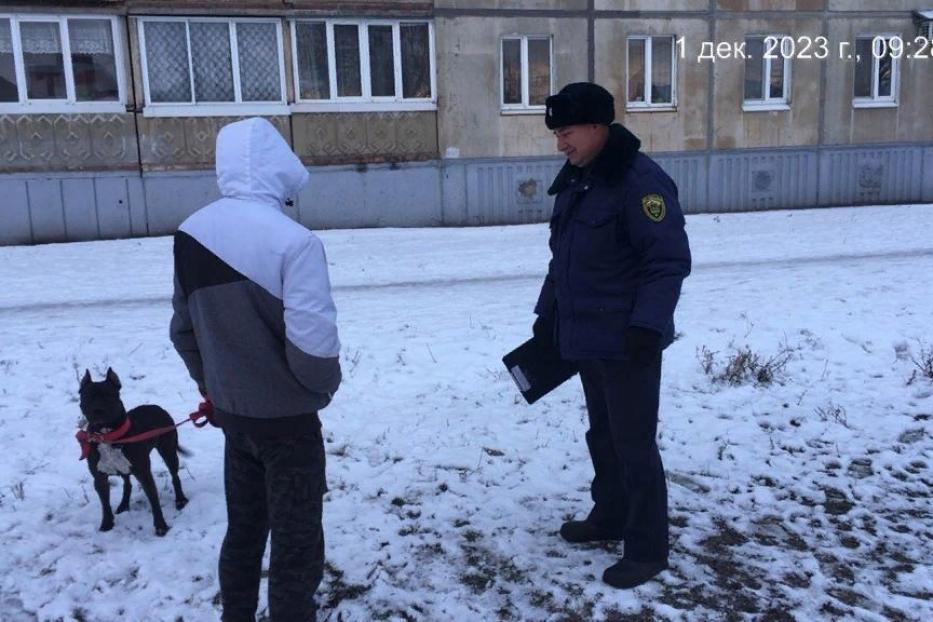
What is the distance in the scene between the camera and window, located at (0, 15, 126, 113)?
13.6m

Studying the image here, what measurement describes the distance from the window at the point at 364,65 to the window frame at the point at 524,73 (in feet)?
4.45

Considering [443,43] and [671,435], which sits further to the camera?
[443,43]

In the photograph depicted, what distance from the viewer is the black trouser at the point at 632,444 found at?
3291mm

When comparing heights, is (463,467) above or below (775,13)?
below

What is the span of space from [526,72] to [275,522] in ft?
46.9

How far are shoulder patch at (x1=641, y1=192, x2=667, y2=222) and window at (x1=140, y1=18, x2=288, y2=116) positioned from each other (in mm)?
12520

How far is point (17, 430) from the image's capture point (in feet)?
17.1

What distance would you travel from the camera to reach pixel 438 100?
50.5ft

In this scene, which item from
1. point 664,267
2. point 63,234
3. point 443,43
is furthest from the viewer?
point 443,43

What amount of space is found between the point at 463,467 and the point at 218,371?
2.24 m

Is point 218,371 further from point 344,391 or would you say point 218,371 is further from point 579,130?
point 344,391

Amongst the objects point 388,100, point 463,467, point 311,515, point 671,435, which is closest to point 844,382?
point 671,435

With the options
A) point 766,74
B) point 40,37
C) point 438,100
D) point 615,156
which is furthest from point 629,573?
point 766,74

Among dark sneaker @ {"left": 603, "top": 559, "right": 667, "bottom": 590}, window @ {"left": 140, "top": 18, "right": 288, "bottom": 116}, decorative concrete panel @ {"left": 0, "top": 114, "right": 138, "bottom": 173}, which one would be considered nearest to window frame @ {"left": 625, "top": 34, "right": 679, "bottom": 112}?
window @ {"left": 140, "top": 18, "right": 288, "bottom": 116}
